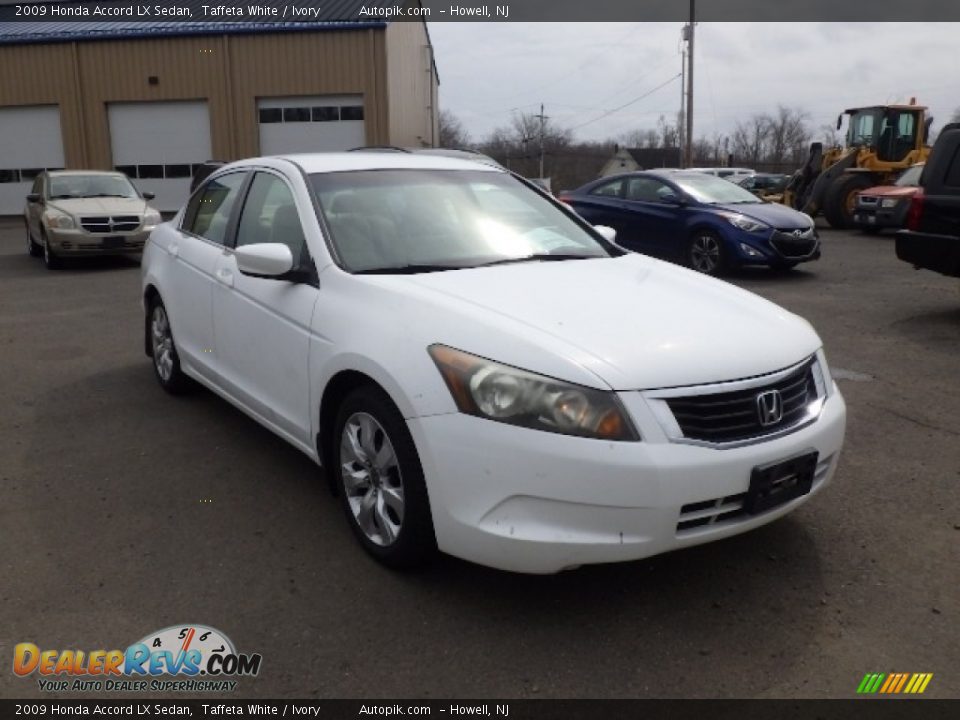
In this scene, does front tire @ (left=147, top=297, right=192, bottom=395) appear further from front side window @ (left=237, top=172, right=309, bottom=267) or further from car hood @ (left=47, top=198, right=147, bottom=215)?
car hood @ (left=47, top=198, right=147, bottom=215)

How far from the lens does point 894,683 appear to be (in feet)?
8.36

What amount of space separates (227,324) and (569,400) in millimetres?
2327

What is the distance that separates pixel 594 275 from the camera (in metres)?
3.63

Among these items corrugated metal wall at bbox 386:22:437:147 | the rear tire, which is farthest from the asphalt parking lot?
corrugated metal wall at bbox 386:22:437:147

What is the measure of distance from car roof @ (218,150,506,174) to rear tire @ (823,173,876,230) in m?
16.1

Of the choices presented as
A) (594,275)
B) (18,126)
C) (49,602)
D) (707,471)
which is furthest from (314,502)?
(18,126)

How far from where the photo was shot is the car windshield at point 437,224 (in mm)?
3666

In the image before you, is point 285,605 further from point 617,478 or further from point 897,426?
point 897,426

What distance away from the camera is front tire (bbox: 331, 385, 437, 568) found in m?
2.92

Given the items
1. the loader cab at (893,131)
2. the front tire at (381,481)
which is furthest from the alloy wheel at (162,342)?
the loader cab at (893,131)

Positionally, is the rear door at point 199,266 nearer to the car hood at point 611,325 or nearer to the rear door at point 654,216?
the car hood at point 611,325

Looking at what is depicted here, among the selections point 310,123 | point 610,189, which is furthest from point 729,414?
point 310,123
